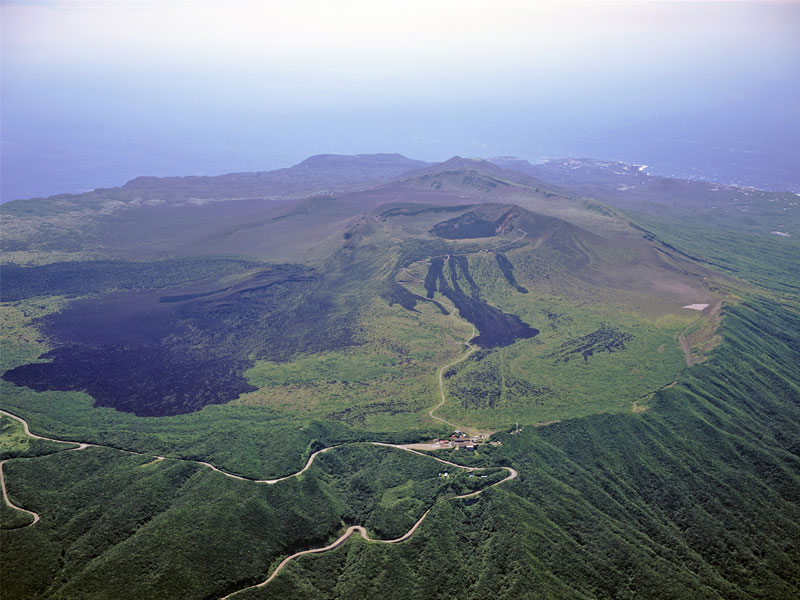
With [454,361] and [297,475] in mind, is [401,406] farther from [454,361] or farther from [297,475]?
[297,475]

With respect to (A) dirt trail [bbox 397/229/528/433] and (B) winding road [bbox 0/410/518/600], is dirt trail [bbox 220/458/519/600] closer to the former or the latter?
(B) winding road [bbox 0/410/518/600]

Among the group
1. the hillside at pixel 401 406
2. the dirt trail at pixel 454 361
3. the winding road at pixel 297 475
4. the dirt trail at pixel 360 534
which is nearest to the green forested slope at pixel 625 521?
the hillside at pixel 401 406

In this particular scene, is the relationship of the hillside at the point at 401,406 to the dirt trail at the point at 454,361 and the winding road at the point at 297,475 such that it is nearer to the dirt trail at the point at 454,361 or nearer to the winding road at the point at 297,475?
the winding road at the point at 297,475

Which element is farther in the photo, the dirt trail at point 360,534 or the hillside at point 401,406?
the hillside at point 401,406

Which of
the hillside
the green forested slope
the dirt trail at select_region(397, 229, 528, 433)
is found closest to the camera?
the green forested slope

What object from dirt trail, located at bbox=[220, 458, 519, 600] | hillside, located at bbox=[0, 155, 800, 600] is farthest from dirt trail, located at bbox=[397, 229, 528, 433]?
dirt trail, located at bbox=[220, 458, 519, 600]

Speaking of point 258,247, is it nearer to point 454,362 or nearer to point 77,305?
point 77,305

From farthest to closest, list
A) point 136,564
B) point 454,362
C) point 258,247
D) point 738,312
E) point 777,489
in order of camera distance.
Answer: point 258,247 → point 738,312 → point 454,362 → point 777,489 → point 136,564

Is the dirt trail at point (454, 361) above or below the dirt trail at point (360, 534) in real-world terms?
above

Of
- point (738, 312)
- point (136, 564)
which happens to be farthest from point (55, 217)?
point (738, 312)

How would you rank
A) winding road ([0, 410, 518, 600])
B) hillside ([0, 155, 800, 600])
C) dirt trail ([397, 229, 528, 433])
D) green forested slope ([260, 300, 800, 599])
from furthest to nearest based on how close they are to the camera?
1. dirt trail ([397, 229, 528, 433])
2. winding road ([0, 410, 518, 600])
3. hillside ([0, 155, 800, 600])
4. green forested slope ([260, 300, 800, 599])

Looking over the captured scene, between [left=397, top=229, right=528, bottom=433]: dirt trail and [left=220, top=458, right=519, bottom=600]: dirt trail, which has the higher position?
[left=397, top=229, right=528, bottom=433]: dirt trail
